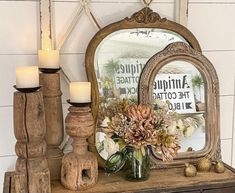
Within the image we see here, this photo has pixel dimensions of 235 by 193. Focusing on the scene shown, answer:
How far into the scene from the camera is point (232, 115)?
1.63m

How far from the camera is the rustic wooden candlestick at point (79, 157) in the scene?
4.03ft

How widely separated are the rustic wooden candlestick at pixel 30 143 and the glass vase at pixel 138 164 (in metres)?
0.29

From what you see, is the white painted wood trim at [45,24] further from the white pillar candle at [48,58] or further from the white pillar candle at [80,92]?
the white pillar candle at [80,92]

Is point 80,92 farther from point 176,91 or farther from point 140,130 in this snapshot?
point 176,91

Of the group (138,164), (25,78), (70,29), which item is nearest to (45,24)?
(70,29)

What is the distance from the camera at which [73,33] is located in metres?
1.40

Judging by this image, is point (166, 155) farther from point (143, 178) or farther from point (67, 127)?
point (67, 127)

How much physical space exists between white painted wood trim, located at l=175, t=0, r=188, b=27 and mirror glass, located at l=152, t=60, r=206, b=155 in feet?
0.57

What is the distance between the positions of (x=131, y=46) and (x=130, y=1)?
18 cm

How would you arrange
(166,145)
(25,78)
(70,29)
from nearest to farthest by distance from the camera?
(25,78)
(166,145)
(70,29)

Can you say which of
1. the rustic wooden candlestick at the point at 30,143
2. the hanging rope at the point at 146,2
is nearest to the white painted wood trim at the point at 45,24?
the rustic wooden candlestick at the point at 30,143

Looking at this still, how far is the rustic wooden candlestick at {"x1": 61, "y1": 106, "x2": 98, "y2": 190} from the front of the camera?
4.03 ft

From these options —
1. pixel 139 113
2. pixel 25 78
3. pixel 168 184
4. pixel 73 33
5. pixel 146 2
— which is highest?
pixel 146 2

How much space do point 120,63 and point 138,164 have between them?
384 millimetres
